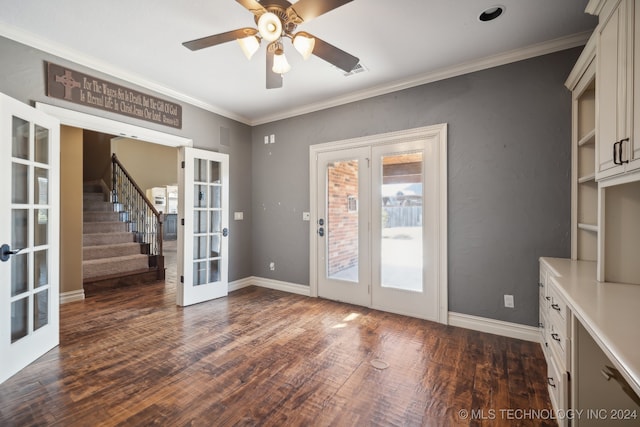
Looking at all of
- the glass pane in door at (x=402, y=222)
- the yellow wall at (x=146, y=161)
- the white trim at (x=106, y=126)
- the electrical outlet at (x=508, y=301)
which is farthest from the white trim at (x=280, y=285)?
the yellow wall at (x=146, y=161)

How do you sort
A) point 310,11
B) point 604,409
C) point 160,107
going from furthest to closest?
point 160,107
point 310,11
point 604,409

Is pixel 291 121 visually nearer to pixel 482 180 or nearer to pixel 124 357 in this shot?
pixel 482 180

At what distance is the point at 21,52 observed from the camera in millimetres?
2543

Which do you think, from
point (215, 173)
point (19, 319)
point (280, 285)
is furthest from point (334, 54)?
point (280, 285)

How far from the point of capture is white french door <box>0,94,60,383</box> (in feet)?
7.06

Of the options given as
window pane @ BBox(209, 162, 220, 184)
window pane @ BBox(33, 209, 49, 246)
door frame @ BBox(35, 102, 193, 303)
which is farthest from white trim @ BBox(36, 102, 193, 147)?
window pane @ BBox(33, 209, 49, 246)

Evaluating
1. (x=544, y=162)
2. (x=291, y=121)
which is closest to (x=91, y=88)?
(x=291, y=121)

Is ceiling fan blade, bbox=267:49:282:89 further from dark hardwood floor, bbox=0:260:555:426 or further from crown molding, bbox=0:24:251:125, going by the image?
dark hardwood floor, bbox=0:260:555:426

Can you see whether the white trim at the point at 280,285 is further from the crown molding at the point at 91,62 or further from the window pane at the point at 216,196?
the crown molding at the point at 91,62

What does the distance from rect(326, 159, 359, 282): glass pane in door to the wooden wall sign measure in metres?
2.23

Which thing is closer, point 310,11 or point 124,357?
point 310,11

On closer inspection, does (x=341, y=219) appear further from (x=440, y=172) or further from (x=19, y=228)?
(x=19, y=228)

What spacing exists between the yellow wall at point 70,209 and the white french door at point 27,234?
1.68 m

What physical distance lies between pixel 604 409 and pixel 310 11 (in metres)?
2.64
